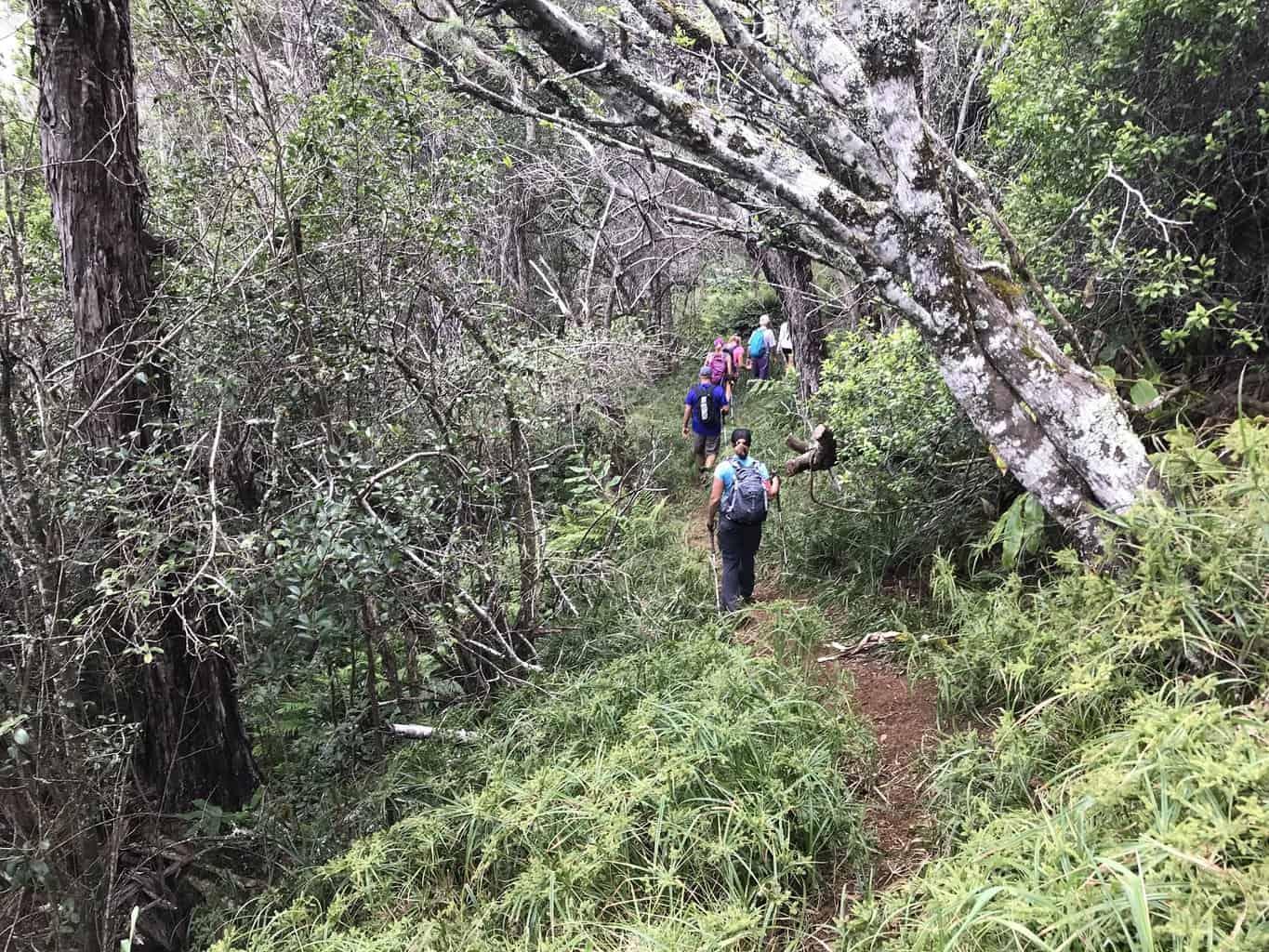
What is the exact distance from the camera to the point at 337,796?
13.7 feet

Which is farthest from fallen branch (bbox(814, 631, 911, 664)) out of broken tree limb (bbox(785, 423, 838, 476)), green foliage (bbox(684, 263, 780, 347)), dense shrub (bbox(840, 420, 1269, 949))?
green foliage (bbox(684, 263, 780, 347))

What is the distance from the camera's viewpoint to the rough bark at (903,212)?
3.56m

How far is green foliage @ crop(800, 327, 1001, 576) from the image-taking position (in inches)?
198

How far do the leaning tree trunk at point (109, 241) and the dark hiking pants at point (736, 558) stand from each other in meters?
3.49

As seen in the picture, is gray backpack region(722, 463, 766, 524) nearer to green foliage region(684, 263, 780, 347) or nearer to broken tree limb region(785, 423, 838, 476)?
broken tree limb region(785, 423, 838, 476)

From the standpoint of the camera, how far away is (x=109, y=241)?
12.7 ft

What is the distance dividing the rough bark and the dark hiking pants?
2175 mm

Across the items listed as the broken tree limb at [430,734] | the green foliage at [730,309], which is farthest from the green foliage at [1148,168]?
the green foliage at [730,309]

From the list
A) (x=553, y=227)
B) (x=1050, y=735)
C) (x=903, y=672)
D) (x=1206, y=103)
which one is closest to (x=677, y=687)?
(x=903, y=672)

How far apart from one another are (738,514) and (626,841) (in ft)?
9.43

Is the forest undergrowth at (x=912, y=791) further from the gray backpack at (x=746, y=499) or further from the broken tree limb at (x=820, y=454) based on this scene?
the broken tree limb at (x=820, y=454)

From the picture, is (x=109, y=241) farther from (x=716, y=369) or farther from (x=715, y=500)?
(x=716, y=369)

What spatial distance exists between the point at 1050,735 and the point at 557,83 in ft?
14.4

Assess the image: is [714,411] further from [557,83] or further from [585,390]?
[557,83]
